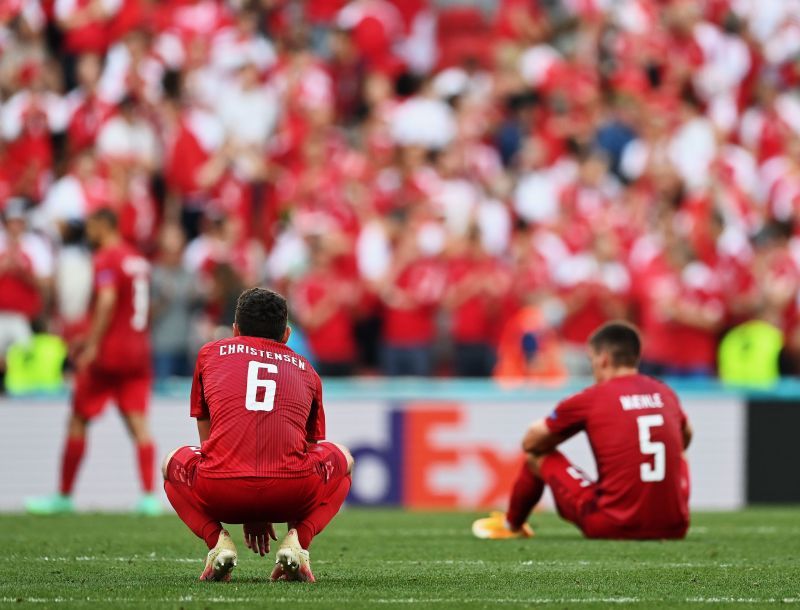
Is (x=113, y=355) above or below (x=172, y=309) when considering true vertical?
below

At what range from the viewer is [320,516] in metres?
6.66

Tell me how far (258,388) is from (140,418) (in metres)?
5.81

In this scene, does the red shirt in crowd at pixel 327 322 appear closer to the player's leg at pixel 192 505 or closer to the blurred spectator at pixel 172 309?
the blurred spectator at pixel 172 309

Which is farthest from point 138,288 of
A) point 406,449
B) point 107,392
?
point 406,449

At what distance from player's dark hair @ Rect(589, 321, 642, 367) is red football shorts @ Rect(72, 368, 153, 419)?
4.58 m

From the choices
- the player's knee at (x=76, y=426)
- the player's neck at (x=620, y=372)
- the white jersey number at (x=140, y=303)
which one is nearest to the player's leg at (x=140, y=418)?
the player's knee at (x=76, y=426)

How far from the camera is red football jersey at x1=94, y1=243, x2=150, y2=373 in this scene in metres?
11.9

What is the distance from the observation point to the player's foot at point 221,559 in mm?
6422

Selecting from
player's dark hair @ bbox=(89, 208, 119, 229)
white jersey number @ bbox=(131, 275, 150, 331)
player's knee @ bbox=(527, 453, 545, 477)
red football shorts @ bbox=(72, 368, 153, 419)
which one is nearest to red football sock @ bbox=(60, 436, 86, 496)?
red football shorts @ bbox=(72, 368, 153, 419)

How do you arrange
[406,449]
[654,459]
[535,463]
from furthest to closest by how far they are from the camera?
[406,449]
[535,463]
[654,459]

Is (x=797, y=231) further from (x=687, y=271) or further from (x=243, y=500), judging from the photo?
(x=243, y=500)

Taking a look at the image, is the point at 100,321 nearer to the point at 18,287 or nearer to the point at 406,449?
the point at 406,449

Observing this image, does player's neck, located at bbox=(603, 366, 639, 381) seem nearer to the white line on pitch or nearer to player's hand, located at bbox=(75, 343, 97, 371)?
the white line on pitch

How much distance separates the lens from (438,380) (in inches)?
605
